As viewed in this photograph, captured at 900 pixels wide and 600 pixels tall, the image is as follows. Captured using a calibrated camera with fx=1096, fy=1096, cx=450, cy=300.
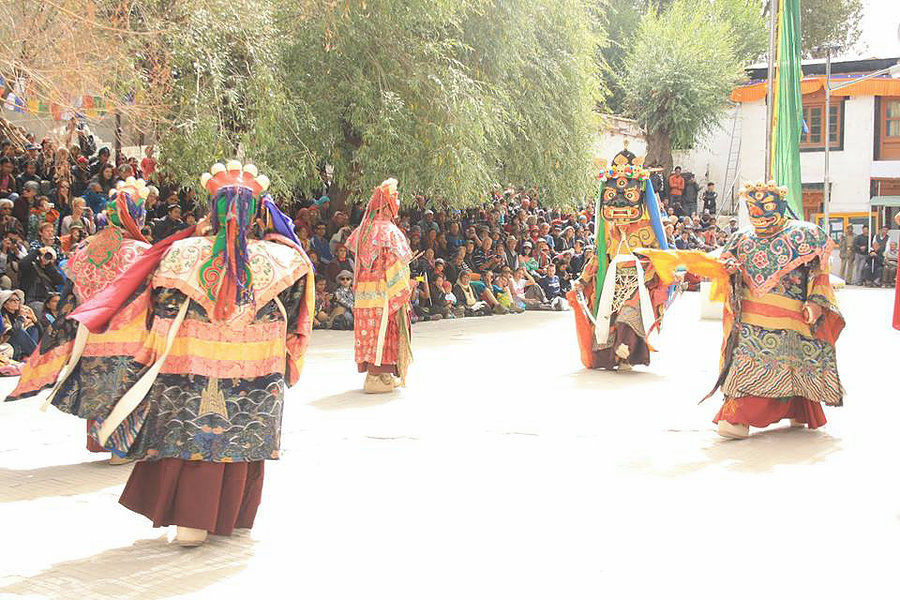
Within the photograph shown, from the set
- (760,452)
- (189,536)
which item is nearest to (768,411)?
(760,452)

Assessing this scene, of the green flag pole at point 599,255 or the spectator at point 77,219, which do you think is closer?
the green flag pole at point 599,255

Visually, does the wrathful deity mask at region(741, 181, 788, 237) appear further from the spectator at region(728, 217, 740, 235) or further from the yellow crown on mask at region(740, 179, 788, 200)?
the spectator at region(728, 217, 740, 235)

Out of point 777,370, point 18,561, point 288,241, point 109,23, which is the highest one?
point 109,23

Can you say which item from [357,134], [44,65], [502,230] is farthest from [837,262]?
[44,65]

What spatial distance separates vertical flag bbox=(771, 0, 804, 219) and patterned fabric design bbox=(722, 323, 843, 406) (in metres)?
2.50

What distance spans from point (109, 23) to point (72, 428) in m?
4.97

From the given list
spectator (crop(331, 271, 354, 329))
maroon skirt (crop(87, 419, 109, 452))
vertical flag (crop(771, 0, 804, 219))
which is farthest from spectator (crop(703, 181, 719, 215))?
maroon skirt (crop(87, 419, 109, 452))

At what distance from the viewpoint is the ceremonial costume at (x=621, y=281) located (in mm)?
10695

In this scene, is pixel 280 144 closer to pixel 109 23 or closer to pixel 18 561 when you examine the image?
pixel 109 23

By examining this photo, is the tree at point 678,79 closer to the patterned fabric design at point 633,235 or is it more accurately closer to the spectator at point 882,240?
the spectator at point 882,240

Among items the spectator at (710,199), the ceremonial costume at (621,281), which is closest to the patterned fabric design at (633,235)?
the ceremonial costume at (621,281)

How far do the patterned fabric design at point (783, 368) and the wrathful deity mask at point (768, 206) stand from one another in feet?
2.27

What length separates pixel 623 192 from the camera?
35.3 ft

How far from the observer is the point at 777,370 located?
740 cm
